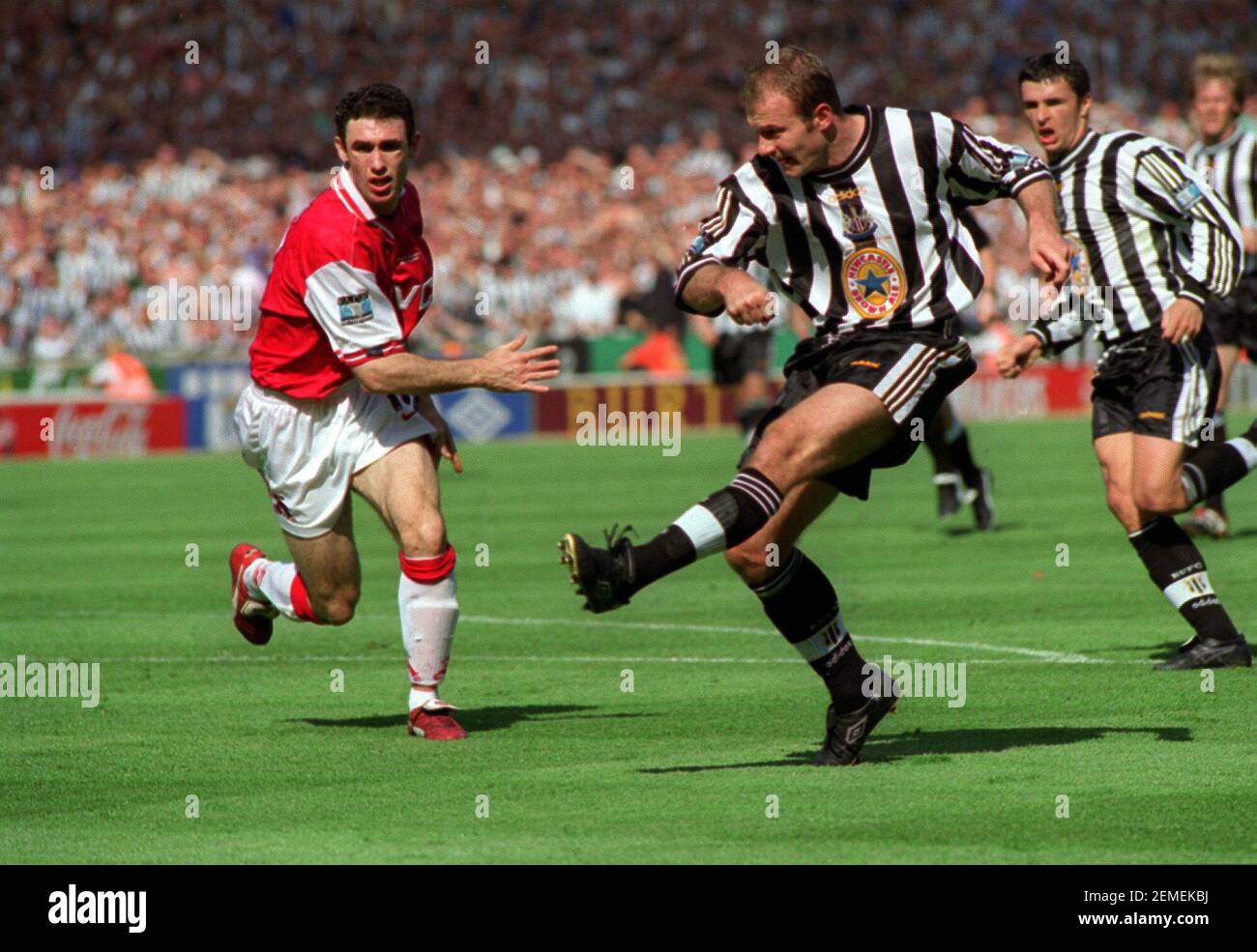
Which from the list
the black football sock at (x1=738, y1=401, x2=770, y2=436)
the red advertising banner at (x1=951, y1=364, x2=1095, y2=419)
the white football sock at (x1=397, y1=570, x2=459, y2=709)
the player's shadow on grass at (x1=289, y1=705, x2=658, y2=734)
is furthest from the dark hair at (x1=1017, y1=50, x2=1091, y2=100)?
the red advertising banner at (x1=951, y1=364, x2=1095, y2=419)

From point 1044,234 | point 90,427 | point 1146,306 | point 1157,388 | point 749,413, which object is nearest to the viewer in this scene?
point 1044,234

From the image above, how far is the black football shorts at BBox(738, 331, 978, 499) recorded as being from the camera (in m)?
6.48

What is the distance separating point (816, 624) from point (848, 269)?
1119 mm

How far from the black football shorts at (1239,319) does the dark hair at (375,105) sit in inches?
269

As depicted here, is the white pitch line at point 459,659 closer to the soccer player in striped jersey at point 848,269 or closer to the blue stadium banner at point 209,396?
the soccer player in striped jersey at point 848,269

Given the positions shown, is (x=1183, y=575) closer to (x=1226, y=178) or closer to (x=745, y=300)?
(x=745, y=300)

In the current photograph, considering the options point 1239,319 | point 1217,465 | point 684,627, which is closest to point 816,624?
point 1217,465

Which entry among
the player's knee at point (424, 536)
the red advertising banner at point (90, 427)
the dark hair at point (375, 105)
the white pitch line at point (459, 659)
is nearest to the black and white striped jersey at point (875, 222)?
the dark hair at point (375, 105)

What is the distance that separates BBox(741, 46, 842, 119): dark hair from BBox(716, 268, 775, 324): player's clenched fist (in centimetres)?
59

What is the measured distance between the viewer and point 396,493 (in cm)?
755

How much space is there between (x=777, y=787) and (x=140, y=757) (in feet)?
7.17

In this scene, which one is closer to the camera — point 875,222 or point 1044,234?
point 1044,234

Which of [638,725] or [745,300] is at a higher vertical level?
[745,300]

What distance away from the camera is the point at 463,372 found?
7145mm
